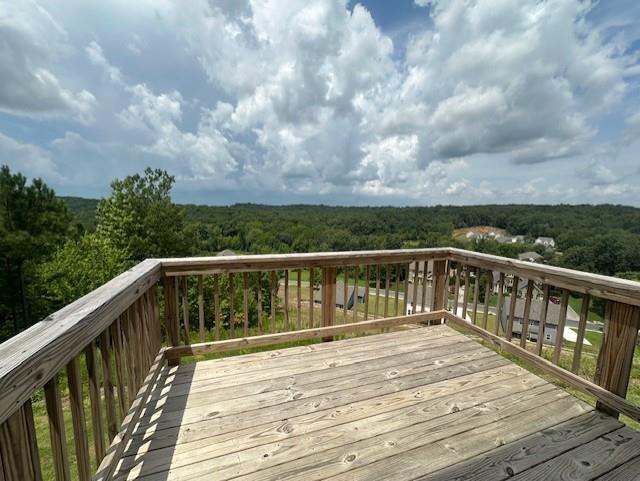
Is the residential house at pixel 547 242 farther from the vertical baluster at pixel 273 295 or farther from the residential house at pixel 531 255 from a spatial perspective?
the vertical baluster at pixel 273 295

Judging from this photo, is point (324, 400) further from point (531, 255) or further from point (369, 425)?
point (531, 255)

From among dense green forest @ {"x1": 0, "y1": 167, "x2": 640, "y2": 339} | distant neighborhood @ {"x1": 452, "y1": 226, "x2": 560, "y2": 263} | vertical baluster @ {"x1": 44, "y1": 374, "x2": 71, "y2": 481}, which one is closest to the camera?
vertical baluster @ {"x1": 44, "y1": 374, "x2": 71, "y2": 481}

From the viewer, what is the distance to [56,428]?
953 millimetres

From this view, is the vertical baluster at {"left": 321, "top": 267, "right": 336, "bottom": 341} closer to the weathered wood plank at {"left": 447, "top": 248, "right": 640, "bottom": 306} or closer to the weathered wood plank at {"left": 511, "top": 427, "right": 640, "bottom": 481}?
the weathered wood plank at {"left": 447, "top": 248, "right": 640, "bottom": 306}

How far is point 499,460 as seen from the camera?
156 cm

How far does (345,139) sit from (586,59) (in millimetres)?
8254

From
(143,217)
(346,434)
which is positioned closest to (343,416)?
(346,434)

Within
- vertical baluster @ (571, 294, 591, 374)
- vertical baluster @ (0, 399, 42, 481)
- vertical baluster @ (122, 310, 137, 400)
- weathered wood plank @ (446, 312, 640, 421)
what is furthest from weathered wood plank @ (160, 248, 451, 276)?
vertical baluster @ (0, 399, 42, 481)

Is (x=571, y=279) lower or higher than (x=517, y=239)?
higher

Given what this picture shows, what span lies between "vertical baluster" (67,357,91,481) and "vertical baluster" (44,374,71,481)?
9cm

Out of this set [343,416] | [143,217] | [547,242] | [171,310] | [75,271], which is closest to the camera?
[343,416]

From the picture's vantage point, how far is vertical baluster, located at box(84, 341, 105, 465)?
119 centimetres

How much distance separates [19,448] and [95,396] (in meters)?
0.55

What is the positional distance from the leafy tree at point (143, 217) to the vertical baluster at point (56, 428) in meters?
17.8
